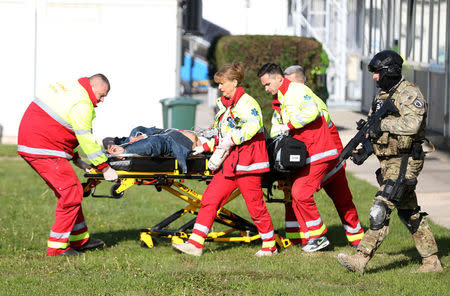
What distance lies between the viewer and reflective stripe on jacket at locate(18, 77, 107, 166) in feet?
26.4

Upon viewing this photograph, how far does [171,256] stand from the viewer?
830 centimetres

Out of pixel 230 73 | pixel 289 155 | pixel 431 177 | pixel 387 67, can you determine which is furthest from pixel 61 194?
pixel 431 177

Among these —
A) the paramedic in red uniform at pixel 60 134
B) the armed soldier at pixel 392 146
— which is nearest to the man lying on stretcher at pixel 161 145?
the paramedic in red uniform at pixel 60 134

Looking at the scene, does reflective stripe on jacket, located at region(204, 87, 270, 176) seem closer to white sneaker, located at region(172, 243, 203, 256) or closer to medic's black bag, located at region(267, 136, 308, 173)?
medic's black bag, located at region(267, 136, 308, 173)

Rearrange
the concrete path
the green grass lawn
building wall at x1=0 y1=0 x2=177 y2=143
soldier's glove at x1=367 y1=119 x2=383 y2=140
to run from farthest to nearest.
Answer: building wall at x1=0 y1=0 x2=177 y2=143, the concrete path, soldier's glove at x1=367 y1=119 x2=383 y2=140, the green grass lawn

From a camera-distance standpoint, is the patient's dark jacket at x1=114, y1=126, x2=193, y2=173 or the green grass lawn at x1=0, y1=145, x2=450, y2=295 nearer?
the green grass lawn at x1=0, y1=145, x2=450, y2=295

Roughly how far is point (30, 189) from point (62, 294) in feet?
20.5

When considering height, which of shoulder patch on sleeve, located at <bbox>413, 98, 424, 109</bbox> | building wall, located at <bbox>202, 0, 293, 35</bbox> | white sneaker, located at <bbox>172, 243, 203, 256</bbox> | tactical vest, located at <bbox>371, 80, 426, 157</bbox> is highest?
building wall, located at <bbox>202, 0, 293, 35</bbox>

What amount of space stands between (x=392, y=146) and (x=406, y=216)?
706 millimetres

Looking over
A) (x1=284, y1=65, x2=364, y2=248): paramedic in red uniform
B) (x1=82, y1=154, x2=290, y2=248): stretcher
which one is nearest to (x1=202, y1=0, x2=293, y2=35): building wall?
(x1=284, y1=65, x2=364, y2=248): paramedic in red uniform

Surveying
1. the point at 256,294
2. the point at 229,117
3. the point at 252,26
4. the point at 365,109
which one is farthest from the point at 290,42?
the point at 252,26

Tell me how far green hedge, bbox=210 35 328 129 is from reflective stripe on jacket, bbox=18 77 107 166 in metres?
9.45

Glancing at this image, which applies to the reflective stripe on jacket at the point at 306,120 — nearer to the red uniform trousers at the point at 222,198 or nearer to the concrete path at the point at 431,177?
the red uniform trousers at the point at 222,198

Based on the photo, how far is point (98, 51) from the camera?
18.0 meters
